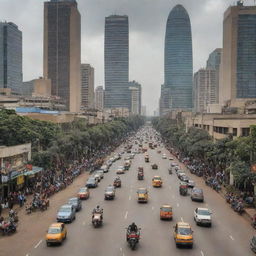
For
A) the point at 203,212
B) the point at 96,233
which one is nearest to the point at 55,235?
the point at 96,233

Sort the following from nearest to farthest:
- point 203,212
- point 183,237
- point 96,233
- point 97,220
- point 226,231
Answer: point 183,237 < point 96,233 < point 226,231 < point 97,220 < point 203,212

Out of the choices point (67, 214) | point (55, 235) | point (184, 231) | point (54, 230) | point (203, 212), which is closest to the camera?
point (55, 235)

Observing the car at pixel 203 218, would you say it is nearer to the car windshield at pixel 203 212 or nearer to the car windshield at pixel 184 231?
the car windshield at pixel 203 212

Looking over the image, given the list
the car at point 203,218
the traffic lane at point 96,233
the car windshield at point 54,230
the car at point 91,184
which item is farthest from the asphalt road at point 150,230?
the car at point 91,184

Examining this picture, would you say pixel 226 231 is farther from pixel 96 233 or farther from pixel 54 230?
pixel 54 230

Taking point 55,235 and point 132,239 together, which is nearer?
point 132,239

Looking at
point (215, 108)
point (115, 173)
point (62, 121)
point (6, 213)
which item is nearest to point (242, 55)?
point (215, 108)

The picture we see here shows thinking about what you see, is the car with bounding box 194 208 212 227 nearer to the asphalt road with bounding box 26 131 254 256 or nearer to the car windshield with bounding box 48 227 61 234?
the asphalt road with bounding box 26 131 254 256

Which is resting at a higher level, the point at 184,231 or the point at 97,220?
the point at 184,231
